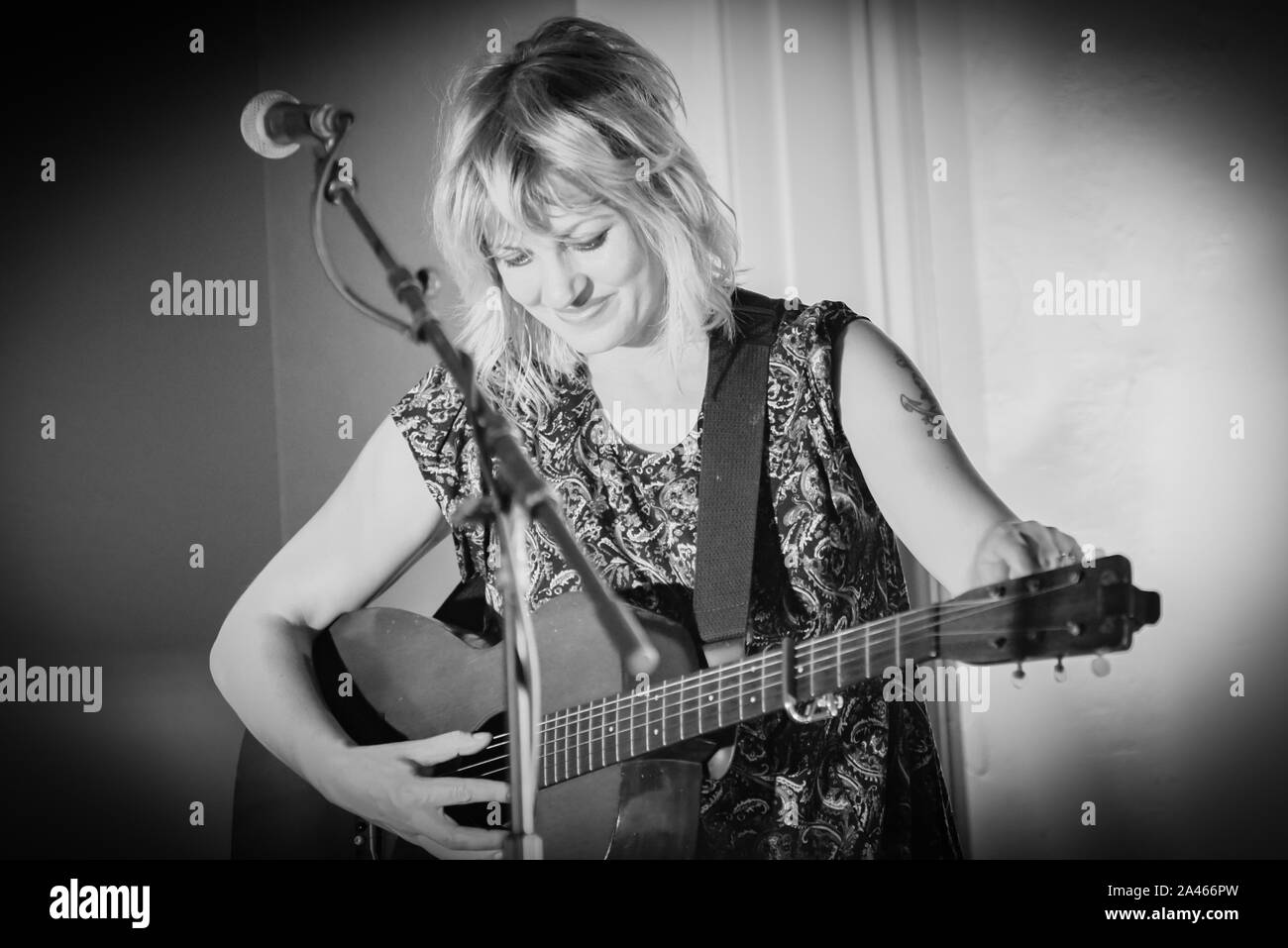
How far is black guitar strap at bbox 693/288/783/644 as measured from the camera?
153cm

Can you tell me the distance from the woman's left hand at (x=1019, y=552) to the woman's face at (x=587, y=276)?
548 mm

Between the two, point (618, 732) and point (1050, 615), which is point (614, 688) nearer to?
point (618, 732)

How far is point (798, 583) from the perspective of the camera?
153cm

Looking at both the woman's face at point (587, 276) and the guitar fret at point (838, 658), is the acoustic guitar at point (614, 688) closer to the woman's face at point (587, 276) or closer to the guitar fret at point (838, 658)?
the guitar fret at point (838, 658)

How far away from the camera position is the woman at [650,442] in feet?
4.88

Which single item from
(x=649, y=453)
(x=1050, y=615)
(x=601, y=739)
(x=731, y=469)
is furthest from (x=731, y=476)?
(x=1050, y=615)

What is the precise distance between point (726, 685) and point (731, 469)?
0.93 ft

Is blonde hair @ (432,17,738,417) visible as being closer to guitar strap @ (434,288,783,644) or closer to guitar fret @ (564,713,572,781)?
guitar strap @ (434,288,783,644)

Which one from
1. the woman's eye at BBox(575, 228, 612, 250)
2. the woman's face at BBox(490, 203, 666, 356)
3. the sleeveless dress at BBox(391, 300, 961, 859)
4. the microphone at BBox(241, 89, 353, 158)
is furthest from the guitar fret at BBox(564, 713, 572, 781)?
the microphone at BBox(241, 89, 353, 158)

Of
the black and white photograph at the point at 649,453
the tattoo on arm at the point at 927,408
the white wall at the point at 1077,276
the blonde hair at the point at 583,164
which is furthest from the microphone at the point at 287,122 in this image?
the white wall at the point at 1077,276

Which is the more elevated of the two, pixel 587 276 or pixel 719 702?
pixel 587 276

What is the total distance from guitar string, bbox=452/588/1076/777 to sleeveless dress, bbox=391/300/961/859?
0.33ft

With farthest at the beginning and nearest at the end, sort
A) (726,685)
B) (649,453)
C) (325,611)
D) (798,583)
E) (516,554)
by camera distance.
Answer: (325,611), (649,453), (798,583), (726,685), (516,554)
